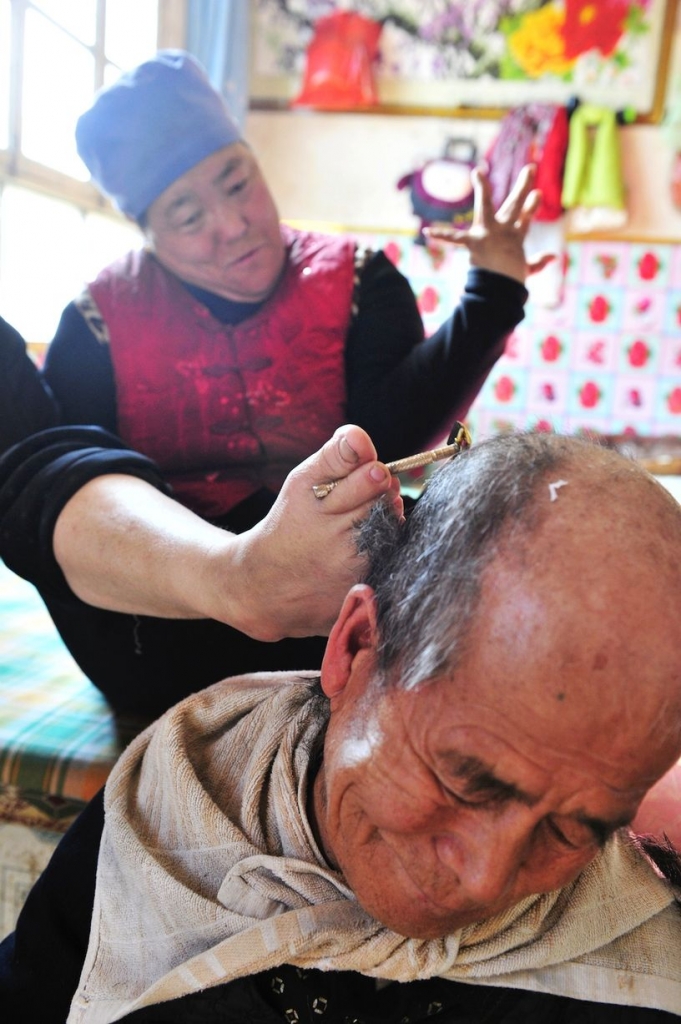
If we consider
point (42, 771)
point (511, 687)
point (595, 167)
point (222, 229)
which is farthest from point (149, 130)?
point (595, 167)

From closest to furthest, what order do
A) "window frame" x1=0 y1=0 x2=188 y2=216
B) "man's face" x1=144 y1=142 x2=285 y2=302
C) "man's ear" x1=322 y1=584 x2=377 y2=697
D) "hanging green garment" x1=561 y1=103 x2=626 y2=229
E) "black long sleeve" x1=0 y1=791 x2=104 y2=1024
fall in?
"man's ear" x1=322 y1=584 x2=377 y2=697 < "black long sleeve" x1=0 y1=791 x2=104 y2=1024 < "man's face" x1=144 y1=142 x2=285 y2=302 < "window frame" x1=0 y1=0 x2=188 y2=216 < "hanging green garment" x1=561 y1=103 x2=626 y2=229

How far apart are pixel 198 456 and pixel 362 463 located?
24.7 inches

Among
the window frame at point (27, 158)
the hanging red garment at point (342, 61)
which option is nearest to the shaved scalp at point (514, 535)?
the window frame at point (27, 158)

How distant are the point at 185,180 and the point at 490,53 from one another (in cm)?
312

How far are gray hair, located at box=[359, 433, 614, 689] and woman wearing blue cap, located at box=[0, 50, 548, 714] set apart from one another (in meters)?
0.32

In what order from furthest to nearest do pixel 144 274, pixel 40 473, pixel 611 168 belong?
pixel 611 168
pixel 144 274
pixel 40 473

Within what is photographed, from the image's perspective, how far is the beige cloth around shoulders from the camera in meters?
0.76

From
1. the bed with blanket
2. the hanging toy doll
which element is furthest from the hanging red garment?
the bed with blanket

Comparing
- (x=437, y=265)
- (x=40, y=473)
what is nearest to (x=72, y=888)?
(x=40, y=473)

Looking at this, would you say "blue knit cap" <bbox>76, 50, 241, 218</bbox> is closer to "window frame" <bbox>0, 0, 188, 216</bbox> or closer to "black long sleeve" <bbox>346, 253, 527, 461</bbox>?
"black long sleeve" <bbox>346, 253, 527, 461</bbox>

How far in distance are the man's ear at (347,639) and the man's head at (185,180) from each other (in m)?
0.78

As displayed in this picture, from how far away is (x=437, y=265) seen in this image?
4.12 metres

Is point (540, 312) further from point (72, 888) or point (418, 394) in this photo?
point (72, 888)

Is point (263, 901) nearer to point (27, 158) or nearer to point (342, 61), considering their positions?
point (27, 158)
